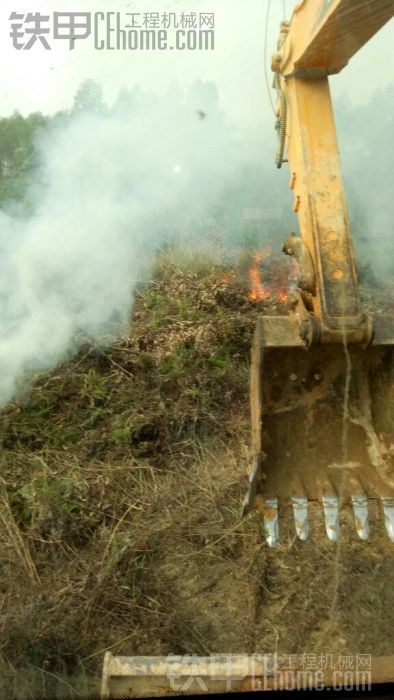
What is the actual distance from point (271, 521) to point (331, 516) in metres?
0.25

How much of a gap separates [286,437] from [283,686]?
1.10m

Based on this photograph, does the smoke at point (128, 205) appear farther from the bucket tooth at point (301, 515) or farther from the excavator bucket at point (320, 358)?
the bucket tooth at point (301, 515)

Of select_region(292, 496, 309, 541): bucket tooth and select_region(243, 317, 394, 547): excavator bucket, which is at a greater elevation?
select_region(243, 317, 394, 547): excavator bucket

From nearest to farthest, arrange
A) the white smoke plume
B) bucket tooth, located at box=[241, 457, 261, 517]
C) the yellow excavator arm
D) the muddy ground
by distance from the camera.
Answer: the yellow excavator arm < bucket tooth, located at box=[241, 457, 261, 517] < the muddy ground < the white smoke plume

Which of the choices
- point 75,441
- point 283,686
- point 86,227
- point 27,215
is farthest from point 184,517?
point 27,215

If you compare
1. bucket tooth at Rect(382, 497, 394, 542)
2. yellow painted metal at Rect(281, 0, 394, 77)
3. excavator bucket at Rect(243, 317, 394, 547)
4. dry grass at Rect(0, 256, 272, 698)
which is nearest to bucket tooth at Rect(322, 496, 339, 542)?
excavator bucket at Rect(243, 317, 394, 547)

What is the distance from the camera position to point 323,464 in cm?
265

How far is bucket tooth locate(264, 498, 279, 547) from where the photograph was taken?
7.94ft

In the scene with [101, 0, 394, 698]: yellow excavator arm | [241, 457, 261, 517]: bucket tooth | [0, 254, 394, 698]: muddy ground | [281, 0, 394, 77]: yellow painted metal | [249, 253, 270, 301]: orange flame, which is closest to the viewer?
[281, 0, 394, 77]: yellow painted metal

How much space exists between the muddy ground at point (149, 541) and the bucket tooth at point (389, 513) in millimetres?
460

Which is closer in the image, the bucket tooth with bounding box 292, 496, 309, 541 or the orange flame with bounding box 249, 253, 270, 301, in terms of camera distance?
the bucket tooth with bounding box 292, 496, 309, 541

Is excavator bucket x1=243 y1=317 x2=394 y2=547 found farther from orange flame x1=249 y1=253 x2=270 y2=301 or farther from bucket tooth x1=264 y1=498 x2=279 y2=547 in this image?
orange flame x1=249 y1=253 x2=270 y2=301

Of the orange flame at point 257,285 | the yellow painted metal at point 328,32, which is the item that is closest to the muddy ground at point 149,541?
the orange flame at point 257,285

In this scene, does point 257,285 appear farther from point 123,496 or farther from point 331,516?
point 331,516
